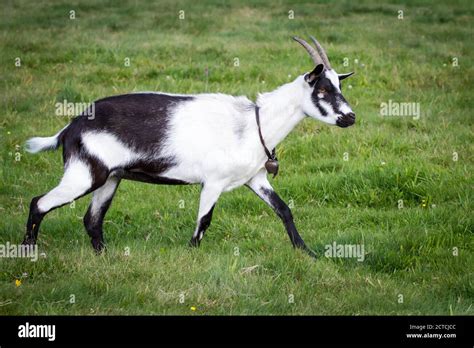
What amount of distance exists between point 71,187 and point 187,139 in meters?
1.18

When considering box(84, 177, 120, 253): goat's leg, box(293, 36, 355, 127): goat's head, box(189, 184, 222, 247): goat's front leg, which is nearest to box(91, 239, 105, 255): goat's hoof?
box(84, 177, 120, 253): goat's leg

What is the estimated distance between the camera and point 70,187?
755 cm

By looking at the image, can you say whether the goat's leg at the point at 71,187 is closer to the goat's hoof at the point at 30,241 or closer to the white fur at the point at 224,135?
the goat's hoof at the point at 30,241

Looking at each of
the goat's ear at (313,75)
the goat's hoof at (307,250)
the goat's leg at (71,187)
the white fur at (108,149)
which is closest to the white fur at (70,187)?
the goat's leg at (71,187)

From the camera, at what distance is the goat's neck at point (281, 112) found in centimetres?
789

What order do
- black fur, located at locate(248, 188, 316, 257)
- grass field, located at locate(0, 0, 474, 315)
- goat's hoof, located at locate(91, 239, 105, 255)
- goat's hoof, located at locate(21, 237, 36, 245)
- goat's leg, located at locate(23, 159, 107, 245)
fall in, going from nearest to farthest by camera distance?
grass field, located at locate(0, 0, 474, 315) < goat's leg, located at locate(23, 159, 107, 245) < goat's hoof, located at locate(21, 237, 36, 245) < black fur, located at locate(248, 188, 316, 257) < goat's hoof, located at locate(91, 239, 105, 255)

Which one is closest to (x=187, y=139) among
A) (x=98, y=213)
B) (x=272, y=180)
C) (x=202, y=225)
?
(x=202, y=225)

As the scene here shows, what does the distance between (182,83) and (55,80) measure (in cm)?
217

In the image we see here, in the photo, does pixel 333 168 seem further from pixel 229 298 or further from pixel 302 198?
pixel 229 298

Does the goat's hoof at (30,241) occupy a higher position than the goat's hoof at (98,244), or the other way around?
the goat's hoof at (30,241)

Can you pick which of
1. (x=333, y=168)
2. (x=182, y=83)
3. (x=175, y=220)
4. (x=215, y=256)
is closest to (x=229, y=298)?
(x=215, y=256)

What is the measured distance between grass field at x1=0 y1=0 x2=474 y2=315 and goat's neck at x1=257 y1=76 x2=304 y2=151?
112 centimetres

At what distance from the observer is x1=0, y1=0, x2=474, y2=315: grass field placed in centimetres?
689

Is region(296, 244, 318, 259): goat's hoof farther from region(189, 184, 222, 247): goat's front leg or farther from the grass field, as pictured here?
region(189, 184, 222, 247): goat's front leg
